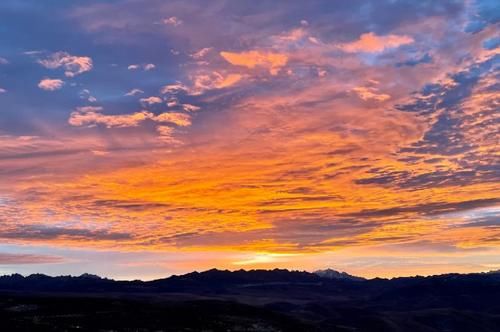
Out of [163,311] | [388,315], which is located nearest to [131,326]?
[163,311]

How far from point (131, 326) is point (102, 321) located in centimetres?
718

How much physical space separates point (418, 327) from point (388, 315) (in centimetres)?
1611

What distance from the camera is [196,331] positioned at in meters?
93.9

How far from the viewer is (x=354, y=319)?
188 m

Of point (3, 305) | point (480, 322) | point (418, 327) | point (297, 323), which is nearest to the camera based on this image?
point (3, 305)

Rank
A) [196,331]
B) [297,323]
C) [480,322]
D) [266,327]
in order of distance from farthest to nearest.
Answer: [480,322] < [297,323] < [266,327] < [196,331]

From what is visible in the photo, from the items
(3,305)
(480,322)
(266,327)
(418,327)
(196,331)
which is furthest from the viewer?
(480,322)

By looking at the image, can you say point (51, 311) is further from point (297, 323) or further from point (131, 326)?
point (297, 323)

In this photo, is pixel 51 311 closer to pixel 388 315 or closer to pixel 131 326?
pixel 131 326

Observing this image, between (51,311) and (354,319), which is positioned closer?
(51,311)

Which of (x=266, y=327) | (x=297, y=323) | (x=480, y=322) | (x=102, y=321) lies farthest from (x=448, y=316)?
(x=102, y=321)

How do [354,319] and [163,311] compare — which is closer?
[163,311]

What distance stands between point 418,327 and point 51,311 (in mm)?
124841

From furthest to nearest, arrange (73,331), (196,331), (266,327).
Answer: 1. (266,327)
2. (196,331)
3. (73,331)
